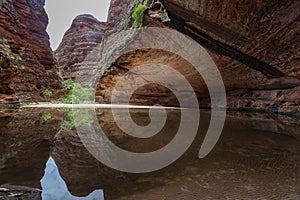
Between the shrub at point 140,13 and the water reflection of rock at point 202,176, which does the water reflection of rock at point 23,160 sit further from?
the shrub at point 140,13

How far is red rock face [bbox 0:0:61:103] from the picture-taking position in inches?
497

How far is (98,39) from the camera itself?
131 feet

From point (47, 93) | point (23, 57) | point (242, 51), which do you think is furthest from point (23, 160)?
point (23, 57)

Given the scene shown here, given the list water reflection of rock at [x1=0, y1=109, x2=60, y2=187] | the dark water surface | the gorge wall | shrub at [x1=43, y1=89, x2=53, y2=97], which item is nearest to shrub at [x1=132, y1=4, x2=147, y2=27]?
the gorge wall

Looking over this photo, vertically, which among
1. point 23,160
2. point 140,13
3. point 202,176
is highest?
point 140,13

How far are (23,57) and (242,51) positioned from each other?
18205mm

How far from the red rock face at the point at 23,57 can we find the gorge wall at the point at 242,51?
21.0 feet

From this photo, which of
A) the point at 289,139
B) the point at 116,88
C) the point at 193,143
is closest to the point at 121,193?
the point at 193,143

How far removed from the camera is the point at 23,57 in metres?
17.1

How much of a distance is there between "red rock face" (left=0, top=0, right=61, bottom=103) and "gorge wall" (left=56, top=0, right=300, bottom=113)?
6.40m

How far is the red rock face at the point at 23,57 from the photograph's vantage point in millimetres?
12633

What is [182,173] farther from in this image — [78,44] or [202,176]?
[78,44]

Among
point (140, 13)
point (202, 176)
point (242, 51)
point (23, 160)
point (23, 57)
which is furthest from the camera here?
point (23, 57)

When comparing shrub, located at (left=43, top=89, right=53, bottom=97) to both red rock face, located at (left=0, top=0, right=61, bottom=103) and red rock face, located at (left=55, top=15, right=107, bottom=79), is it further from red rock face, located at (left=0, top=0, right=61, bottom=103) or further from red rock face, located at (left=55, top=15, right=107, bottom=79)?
red rock face, located at (left=55, top=15, right=107, bottom=79)
